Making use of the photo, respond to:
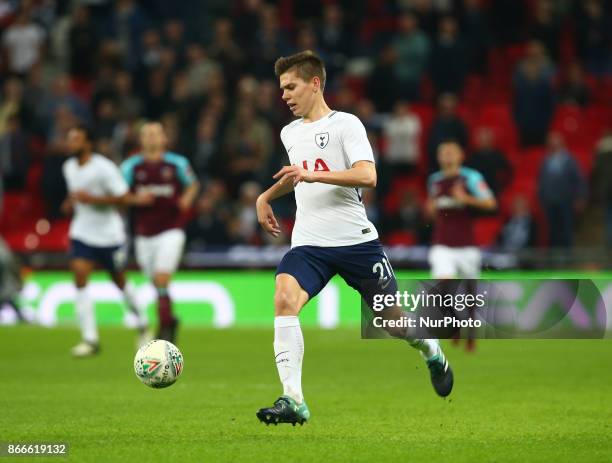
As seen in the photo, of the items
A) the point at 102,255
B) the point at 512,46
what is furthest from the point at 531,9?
the point at 102,255

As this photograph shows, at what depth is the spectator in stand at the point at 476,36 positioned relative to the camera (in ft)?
70.2

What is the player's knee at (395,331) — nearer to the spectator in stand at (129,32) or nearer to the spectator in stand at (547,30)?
the spectator in stand at (547,30)

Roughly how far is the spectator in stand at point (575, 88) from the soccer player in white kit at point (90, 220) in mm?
9904

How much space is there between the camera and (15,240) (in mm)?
21469

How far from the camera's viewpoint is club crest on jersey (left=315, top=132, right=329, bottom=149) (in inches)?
318

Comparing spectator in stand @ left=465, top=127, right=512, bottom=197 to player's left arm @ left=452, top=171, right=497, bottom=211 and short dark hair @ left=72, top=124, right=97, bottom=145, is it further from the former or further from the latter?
short dark hair @ left=72, top=124, right=97, bottom=145

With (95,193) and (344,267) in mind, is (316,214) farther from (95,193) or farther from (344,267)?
(95,193)

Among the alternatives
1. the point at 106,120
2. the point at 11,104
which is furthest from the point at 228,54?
the point at 11,104

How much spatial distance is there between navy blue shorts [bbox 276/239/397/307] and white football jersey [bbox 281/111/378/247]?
0.18 feet

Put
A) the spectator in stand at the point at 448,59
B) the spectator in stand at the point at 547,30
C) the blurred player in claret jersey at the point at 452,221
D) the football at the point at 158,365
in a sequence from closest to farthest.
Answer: the football at the point at 158,365 < the blurred player in claret jersey at the point at 452,221 < the spectator in stand at the point at 448,59 < the spectator in stand at the point at 547,30

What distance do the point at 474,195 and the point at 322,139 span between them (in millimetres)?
6937

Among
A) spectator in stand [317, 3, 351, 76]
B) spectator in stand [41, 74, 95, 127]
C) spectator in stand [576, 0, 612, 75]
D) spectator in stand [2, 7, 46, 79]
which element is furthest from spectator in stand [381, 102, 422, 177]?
spectator in stand [2, 7, 46, 79]

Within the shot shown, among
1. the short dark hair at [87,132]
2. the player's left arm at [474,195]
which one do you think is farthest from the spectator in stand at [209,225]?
the player's left arm at [474,195]

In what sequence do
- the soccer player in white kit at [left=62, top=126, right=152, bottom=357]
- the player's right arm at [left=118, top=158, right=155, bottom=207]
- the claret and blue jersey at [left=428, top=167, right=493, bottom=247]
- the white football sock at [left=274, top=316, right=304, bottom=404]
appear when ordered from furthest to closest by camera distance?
the claret and blue jersey at [left=428, top=167, right=493, bottom=247]
the soccer player in white kit at [left=62, top=126, right=152, bottom=357]
the player's right arm at [left=118, top=158, right=155, bottom=207]
the white football sock at [left=274, top=316, right=304, bottom=404]
